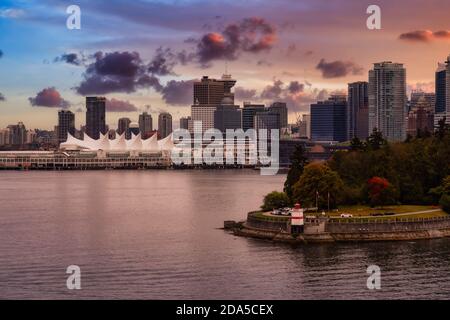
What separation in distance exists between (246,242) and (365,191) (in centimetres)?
701

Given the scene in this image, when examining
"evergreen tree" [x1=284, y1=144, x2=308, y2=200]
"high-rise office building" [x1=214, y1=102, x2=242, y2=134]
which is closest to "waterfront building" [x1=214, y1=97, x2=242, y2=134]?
"high-rise office building" [x1=214, y1=102, x2=242, y2=134]

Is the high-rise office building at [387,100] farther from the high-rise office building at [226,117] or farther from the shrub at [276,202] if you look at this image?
the shrub at [276,202]

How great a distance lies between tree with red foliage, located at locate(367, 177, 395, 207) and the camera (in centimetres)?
3030

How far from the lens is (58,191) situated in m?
51.2

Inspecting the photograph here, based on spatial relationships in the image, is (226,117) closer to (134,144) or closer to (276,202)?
(134,144)

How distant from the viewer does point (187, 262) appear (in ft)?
Result: 73.2

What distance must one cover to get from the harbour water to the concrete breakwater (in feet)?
2.08

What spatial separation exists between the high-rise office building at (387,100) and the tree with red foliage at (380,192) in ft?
339

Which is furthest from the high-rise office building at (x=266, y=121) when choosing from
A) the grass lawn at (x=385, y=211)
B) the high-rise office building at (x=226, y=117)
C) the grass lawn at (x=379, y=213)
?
the grass lawn at (x=379, y=213)

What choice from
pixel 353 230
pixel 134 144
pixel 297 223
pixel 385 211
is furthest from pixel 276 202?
pixel 134 144

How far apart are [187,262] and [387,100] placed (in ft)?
379

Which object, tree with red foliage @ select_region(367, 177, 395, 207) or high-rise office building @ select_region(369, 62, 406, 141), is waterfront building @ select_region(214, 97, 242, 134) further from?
tree with red foliage @ select_region(367, 177, 395, 207)

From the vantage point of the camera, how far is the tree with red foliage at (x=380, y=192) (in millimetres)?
30297
